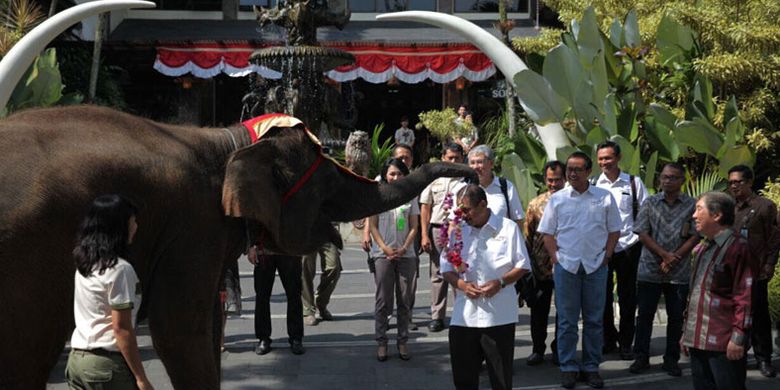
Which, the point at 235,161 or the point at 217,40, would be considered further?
the point at 217,40

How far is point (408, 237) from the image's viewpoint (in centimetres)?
878

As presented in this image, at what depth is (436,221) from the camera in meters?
9.17

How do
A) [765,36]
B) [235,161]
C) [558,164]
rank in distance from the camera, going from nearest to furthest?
[235,161] → [558,164] → [765,36]

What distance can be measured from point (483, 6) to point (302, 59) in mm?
12061

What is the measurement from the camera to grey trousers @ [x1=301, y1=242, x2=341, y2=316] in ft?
32.2

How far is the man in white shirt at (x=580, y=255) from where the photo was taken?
24.7 ft

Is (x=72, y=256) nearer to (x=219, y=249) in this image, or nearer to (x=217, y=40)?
(x=219, y=249)

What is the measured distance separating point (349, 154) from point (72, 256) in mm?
5126

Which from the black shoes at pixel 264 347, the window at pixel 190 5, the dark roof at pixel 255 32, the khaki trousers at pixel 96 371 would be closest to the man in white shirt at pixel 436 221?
the black shoes at pixel 264 347

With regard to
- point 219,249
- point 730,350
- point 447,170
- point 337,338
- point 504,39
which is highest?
point 504,39

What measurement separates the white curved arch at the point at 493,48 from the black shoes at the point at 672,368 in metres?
3.58

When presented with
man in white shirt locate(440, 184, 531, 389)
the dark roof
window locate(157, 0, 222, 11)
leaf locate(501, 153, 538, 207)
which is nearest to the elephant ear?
man in white shirt locate(440, 184, 531, 389)

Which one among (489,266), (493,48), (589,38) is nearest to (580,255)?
(489,266)

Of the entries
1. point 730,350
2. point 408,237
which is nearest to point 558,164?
point 408,237
